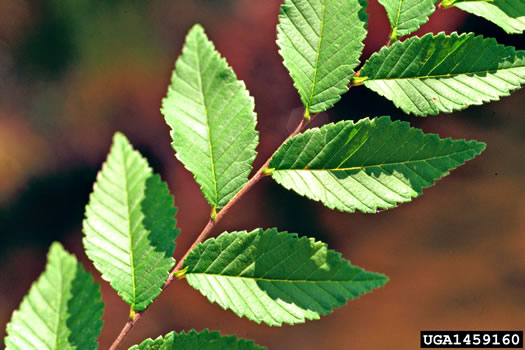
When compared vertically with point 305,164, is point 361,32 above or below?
above

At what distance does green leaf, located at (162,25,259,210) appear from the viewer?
586 mm

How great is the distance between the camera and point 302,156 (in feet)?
2.07

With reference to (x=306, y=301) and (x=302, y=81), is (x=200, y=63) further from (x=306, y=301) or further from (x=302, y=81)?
(x=306, y=301)

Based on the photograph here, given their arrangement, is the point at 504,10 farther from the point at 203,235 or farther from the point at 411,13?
the point at 203,235

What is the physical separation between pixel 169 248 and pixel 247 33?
37.9 inches

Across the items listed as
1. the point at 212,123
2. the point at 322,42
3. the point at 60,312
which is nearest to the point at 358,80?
the point at 322,42

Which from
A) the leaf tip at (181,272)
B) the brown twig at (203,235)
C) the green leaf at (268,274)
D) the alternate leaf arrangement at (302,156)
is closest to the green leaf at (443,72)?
the alternate leaf arrangement at (302,156)

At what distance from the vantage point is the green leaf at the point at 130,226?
530mm

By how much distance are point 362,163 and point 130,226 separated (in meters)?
0.30

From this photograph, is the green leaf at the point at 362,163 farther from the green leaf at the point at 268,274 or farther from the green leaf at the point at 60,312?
the green leaf at the point at 60,312

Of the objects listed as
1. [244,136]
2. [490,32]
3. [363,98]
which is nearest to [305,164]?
[244,136]

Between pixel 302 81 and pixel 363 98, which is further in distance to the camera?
pixel 363 98

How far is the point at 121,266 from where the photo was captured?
1.91ft

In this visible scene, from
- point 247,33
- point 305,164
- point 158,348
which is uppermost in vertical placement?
point 247,33
